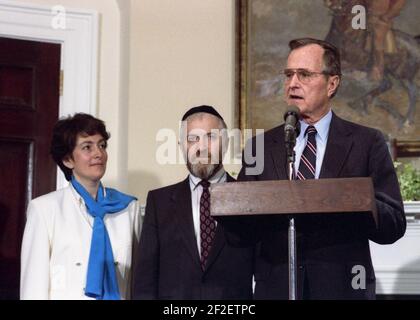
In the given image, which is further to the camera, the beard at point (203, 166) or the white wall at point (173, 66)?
the white wall at point (173, 66)

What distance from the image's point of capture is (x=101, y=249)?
3.94m

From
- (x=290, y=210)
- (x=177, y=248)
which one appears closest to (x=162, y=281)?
(x=177, y=248)

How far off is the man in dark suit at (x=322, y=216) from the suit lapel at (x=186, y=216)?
408mm

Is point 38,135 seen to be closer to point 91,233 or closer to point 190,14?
point 190,14

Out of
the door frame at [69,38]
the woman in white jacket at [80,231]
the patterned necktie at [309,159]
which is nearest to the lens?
the patterned necktie at [309,159]

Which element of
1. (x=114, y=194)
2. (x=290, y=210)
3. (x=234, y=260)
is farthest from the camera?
(x=114, y=194)

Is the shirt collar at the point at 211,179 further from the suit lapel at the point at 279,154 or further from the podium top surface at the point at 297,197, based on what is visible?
the podium top surface at the point at 297,197

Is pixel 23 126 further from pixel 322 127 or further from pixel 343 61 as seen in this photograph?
pixel 322 127

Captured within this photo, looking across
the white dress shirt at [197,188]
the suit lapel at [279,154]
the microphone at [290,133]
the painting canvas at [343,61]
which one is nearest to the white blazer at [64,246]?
the white dress shirt at [197,188]

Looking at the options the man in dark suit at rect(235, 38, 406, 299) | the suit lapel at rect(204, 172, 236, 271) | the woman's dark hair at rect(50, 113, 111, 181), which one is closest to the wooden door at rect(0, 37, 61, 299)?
the woman's dark hair at rect(50, 113, 111, 181)

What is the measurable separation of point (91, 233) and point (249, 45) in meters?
2.15

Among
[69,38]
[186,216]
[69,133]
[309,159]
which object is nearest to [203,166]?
[186,216]

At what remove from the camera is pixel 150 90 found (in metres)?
5.47

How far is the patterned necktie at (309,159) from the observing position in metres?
3.24
